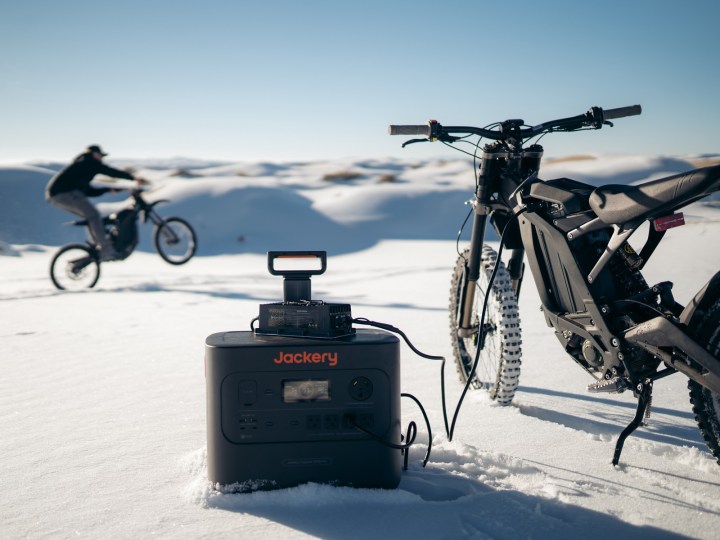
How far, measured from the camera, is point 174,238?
8117 millimetres

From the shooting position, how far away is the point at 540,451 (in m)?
2.01

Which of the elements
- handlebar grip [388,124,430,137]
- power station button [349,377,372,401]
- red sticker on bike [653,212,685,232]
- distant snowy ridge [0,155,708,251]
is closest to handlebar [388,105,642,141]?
handlebar grip [388,124,430,137]

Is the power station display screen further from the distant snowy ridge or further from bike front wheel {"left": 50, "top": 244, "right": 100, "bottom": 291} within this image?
the distant snowy ridge

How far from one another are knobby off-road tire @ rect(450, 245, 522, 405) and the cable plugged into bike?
3.00 feet

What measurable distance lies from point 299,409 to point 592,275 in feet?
3.40

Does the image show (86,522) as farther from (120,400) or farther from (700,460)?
(700,460)

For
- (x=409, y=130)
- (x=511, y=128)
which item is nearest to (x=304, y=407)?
(x=409, y=130)

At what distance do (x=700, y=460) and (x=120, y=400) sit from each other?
2354 mm

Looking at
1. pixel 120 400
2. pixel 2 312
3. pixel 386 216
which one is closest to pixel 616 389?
pixel 120 400

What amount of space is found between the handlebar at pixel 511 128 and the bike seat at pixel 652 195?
58 centimetres

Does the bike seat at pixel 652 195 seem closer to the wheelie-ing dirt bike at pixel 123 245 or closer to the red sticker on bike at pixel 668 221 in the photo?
the red sticker on bike at pixel 668 221

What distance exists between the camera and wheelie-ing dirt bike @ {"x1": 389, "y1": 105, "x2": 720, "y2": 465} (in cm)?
161

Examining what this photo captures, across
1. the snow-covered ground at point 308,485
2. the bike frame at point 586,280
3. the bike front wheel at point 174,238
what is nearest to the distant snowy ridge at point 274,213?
the bike front wheel at point 174,238

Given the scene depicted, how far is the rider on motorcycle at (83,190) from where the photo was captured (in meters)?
7.03
